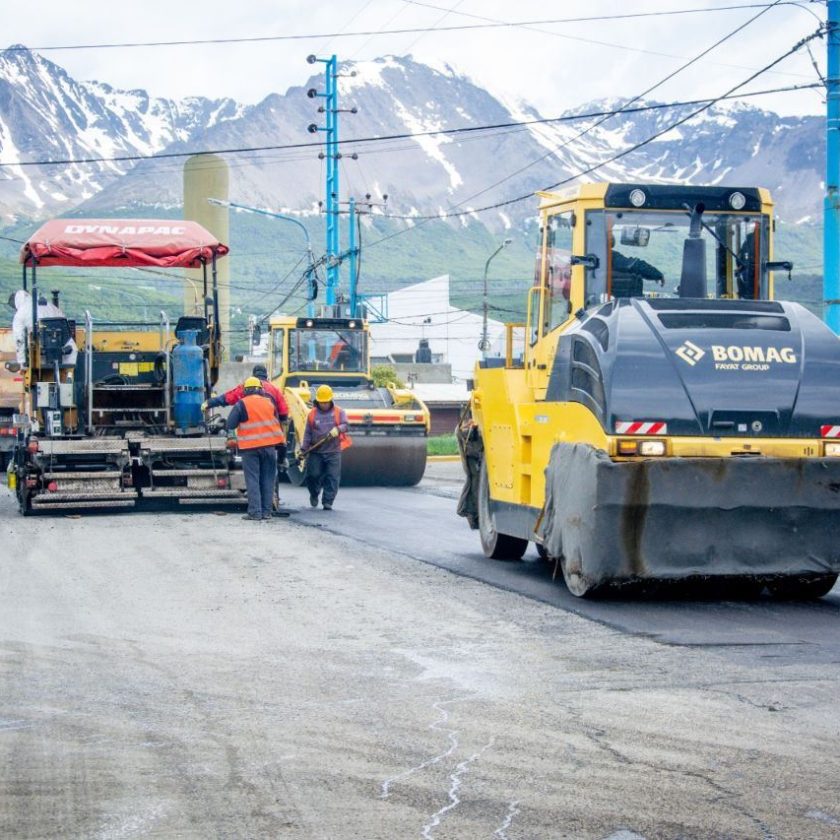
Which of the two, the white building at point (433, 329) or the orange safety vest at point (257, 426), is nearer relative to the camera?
the orange safety vest at point (257, 426)

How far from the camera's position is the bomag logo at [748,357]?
9.60m

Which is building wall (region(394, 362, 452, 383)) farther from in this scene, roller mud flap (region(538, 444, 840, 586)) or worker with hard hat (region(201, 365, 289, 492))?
roller mud flap (region(538, 444, 840, 586))

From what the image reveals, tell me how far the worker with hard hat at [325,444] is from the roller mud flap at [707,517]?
9.54m

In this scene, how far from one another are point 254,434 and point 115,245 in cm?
313

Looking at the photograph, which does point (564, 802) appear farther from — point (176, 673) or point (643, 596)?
point (643, 596)

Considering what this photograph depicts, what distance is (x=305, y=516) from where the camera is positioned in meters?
17.7

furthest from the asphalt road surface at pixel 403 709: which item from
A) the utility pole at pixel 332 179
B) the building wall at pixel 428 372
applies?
the building wall at pixel 428 372

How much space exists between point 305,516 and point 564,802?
12555mm

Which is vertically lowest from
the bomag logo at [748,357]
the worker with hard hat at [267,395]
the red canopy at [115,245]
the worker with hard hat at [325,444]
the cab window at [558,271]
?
the worker with hard hat at [325,444]

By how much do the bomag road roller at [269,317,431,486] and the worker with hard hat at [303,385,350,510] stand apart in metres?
3.41

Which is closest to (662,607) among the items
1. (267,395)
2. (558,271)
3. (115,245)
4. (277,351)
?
(558,271)

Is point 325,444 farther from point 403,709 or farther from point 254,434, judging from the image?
point 403,709

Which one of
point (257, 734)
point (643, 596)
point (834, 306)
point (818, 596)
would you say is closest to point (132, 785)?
point (257, 734)

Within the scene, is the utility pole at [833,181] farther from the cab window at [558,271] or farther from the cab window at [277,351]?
the cab window at [277,351]
